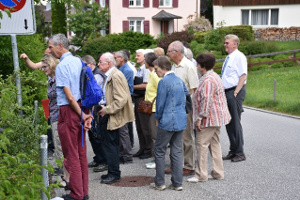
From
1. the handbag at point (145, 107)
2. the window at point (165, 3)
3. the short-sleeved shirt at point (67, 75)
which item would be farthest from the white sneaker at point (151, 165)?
the window at point (165, 3)

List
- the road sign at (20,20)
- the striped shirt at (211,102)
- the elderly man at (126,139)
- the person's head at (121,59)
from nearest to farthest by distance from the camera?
the road sign at (20,20)
the striped shirt at (211,102)
the elderly man at (126,139)
the person's head at (121,59)

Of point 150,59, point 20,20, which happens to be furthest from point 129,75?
point 20,20

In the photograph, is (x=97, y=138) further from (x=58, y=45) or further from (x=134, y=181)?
(x=58, y=45)

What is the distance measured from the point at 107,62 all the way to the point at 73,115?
1.68m

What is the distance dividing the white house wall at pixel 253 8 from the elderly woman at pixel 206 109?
115ft

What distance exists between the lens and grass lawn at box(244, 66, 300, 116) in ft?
49.0

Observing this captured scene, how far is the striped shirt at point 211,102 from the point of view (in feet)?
22.5

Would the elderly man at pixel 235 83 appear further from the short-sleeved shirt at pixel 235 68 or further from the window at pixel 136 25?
the window at pixel 136 25

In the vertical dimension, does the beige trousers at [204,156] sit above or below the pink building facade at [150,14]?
below

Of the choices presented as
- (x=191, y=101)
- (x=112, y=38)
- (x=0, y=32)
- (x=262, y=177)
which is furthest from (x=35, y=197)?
(x=112, y=38)

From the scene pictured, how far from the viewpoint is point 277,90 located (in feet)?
61.3

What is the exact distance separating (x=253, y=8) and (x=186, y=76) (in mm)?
37473

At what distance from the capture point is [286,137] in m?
10.5

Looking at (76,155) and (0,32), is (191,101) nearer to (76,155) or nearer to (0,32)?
(76,155)
